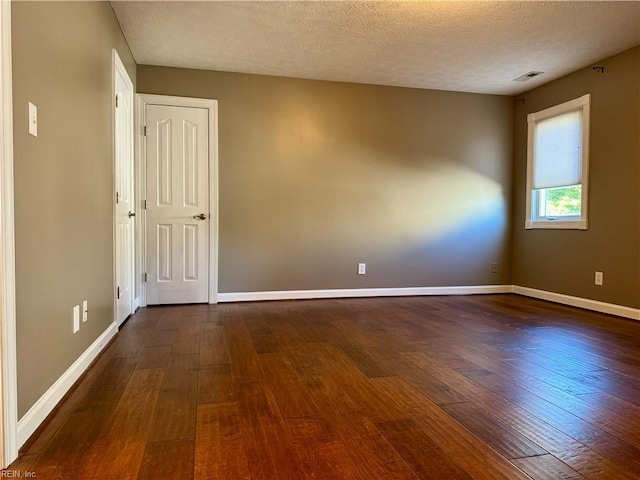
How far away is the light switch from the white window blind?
443 centimetres

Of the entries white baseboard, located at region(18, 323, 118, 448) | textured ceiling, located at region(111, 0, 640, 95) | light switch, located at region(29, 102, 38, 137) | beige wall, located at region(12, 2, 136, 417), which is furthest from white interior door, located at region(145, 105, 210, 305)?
light switch, located at region(29, 102, 38, 137)

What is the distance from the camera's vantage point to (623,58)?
12.2ft

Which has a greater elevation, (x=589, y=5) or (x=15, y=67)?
(x=589, y=5)


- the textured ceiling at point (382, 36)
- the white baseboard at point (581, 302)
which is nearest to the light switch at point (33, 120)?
the textured ceiling at point (382, 36)

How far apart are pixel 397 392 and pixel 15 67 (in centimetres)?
195

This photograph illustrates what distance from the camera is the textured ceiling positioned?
117 inches

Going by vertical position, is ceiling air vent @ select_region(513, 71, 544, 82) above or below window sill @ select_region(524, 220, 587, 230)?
above

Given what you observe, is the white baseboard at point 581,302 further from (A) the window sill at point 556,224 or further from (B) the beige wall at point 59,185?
(B) the beige wall at point 59,185

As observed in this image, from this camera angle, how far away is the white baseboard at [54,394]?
57.8 inches

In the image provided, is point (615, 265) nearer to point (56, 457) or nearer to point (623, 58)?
point (623, 58)

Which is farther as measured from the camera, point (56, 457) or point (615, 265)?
point (615, 265)

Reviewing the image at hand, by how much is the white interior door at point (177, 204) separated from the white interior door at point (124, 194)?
30 cm

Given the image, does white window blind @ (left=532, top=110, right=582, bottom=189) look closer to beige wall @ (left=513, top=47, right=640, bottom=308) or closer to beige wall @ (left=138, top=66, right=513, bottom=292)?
beige wall @ (left=513, top=47, right=640, bottom=308)

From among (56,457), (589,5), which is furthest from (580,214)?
(56,457)
